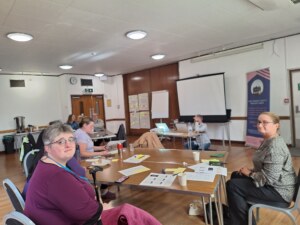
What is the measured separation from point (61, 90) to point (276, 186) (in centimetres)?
854

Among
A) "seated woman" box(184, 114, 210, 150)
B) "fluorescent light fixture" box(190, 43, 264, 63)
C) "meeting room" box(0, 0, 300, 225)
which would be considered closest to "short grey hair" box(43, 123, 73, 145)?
"meeting room" box(0, 0, 300, 225)

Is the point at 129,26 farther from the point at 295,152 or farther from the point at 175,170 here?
the point at 295,152

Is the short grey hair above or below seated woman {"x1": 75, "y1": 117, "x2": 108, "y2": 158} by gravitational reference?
above

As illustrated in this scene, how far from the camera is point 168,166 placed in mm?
2342

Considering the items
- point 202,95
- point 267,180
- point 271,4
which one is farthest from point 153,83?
point 267,180

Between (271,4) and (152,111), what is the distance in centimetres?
573

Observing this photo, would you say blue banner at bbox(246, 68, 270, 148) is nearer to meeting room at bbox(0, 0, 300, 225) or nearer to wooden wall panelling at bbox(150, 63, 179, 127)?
meeting room at bbox(0, 0, 300, 225)

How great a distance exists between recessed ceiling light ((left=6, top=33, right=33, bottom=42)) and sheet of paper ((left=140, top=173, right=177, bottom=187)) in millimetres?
3645

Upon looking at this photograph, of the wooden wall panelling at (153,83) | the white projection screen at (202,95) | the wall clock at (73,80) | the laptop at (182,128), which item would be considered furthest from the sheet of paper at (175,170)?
the wall clock at (73,80)

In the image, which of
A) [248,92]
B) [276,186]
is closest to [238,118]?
[248,92]

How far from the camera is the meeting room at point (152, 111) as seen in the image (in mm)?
1621

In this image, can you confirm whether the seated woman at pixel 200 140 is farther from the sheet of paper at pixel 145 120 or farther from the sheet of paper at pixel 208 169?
the sheet of paper at pixel 145 120

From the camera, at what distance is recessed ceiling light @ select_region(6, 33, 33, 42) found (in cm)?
404

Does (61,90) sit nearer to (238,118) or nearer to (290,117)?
(238,118)
